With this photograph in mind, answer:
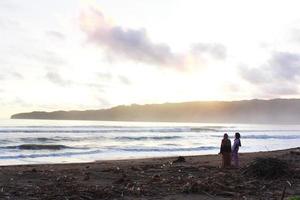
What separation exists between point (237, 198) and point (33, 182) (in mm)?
5618

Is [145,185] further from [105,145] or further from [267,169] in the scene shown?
[105,145]

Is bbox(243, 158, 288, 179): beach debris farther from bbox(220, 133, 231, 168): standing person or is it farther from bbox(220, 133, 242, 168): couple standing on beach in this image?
bbox(220, 133, 231, 168): standing person

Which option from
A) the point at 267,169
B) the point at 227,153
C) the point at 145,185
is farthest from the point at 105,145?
the point at 145,185

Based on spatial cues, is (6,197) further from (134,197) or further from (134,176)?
(134,176)

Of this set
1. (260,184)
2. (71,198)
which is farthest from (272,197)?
(71,198)

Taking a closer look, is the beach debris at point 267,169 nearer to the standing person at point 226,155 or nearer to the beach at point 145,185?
the beach at point 145,185

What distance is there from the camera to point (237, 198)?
11.1 m

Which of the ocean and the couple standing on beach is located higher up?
the couple standing on beach

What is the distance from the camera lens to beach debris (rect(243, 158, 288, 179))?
46.0 ft

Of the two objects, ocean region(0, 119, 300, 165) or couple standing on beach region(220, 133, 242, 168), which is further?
ocean region(0, 119, 300, 165)

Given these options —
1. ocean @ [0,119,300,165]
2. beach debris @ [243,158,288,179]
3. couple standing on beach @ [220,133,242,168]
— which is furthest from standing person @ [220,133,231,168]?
ocean @ [0,119,300,165]

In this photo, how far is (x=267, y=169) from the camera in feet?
46.0

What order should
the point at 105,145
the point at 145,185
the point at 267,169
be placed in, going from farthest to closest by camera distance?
the point at 105,145, the point at 267,169, the point at 145,185

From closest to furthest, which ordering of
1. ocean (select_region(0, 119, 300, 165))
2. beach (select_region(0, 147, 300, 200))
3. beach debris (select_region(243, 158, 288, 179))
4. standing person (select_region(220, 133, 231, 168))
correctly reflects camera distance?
beach (select_region(0, 147, 300, 200))
beach debris (select_region(243, 158, 288, 179))
standing person (select_region(220, 133, 231, 168))
ocean (select_region(0, 119, 300, 165))
